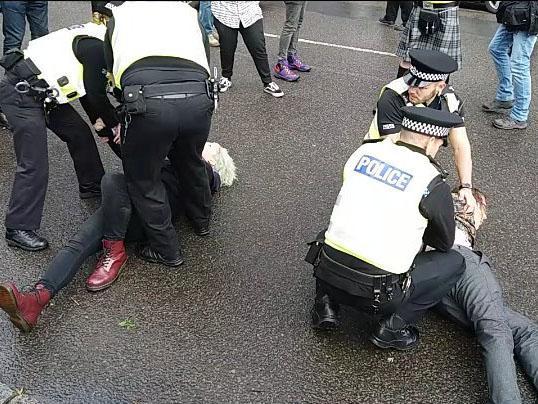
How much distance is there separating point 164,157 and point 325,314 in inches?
45.7

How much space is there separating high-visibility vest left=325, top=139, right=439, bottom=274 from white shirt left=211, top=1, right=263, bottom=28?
314 centimetres

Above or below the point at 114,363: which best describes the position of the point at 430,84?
above

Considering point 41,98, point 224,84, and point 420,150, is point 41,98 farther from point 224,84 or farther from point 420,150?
point 224,84

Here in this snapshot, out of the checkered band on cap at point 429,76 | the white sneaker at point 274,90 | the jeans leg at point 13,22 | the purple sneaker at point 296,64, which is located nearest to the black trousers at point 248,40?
the white sneaker at point 274,90

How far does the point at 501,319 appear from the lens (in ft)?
9.68

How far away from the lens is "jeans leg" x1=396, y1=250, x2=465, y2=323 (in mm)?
2902

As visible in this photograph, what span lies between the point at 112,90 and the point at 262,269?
1.34 meters

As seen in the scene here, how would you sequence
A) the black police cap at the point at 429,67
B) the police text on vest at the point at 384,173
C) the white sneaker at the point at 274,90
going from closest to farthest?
1. the police text on vest at the point at 384,173
2. the black police cap at the point at 429,67
3. the white sneaker at the point at 274,90

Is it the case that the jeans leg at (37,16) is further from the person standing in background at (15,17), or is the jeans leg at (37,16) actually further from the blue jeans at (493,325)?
the blue jeans at (493,325)

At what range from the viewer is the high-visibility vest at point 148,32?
2.85 meters

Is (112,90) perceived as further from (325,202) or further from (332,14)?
(332,14)

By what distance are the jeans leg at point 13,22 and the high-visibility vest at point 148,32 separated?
2.73 meters

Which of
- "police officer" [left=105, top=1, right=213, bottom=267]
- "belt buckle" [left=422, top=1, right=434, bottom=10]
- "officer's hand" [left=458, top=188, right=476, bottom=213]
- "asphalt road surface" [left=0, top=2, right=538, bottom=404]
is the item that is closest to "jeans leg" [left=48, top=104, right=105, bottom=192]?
"asphalt road surface" [left=0, top=2, right=538, bottom=404]

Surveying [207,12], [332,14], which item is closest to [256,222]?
[207,12]
